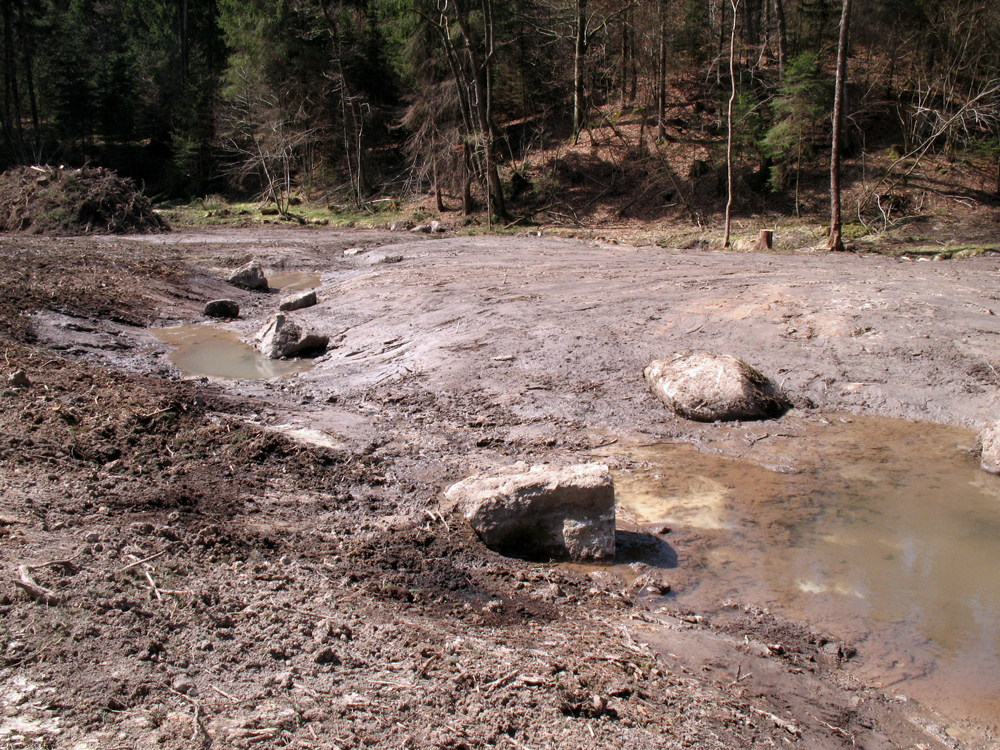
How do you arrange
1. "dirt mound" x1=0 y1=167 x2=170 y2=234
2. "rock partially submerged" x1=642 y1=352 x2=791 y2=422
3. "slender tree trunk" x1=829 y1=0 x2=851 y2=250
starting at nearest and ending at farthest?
"rock partially submerged" x1=642 y1=352 x2=791 y2=422
"slender tree trunk" x1=829 y1=0 x2=851 y2=250
"dirt mound" x1=0 y1=167 x2=170 y2=234

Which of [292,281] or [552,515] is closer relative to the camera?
[552,515]

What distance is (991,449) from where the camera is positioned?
688 centimetres

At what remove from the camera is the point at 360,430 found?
8.00 meters

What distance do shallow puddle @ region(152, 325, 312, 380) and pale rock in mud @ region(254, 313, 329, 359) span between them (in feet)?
0.49

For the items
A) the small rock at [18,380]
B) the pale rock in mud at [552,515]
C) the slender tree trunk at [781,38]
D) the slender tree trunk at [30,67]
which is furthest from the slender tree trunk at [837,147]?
the slender tree trunk at [30,67]

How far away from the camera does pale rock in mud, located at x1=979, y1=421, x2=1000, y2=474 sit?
680cm

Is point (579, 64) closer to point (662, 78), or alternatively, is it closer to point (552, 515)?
point (662, 78)

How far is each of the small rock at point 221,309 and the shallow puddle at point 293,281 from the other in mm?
2619

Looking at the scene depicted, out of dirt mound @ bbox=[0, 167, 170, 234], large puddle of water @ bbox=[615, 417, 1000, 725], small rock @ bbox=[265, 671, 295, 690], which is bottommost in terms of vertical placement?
large puddle of water @ bbox=[615, 417, 1000, 725]

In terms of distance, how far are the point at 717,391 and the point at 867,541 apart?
2691mm

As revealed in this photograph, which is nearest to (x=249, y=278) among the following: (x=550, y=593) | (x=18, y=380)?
(x=18, y=380)

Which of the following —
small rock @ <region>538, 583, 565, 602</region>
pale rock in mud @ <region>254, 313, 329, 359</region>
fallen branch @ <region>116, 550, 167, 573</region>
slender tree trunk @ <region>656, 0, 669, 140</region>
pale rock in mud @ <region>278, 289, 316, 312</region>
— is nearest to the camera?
fallen branch @ <region>116, 550, 167, 573</region>

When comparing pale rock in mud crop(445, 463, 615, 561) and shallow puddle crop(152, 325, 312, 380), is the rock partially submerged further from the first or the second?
shallow puddle crop(152, 325, 312, 380)

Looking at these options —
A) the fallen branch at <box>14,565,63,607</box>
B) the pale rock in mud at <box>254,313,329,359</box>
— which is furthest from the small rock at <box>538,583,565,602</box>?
the pale rock in mud at <box>254,313,329,359</box>
